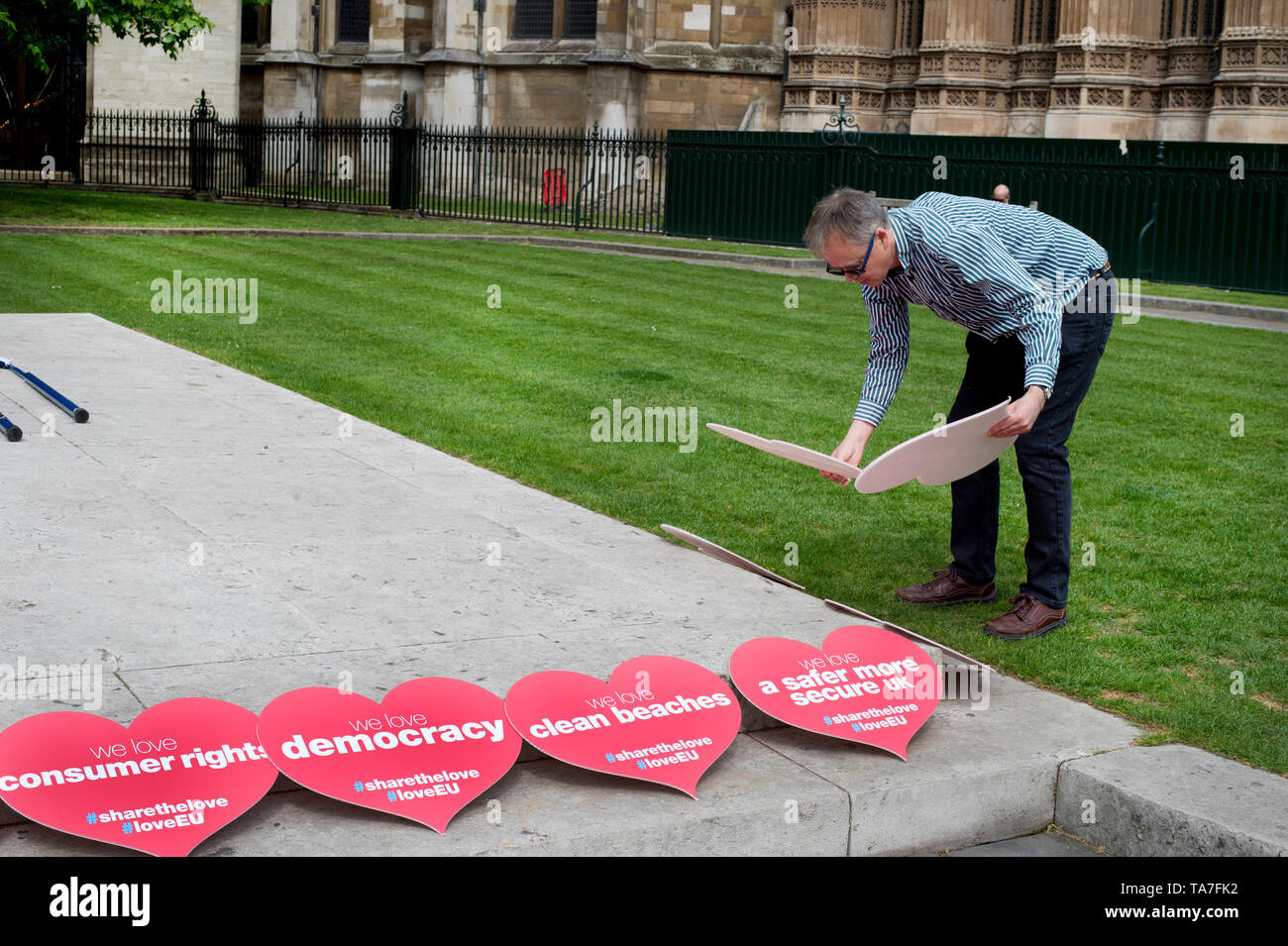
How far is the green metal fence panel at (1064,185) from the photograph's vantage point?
21.1 m

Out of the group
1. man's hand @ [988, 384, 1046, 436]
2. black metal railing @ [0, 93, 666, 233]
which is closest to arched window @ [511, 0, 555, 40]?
black metal railing @ [0, 93, 666, 233]

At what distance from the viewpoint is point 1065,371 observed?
5.32m

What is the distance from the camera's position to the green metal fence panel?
21.1m

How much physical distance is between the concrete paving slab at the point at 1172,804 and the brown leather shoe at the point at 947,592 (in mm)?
1588

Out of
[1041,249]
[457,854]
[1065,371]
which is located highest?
[1041,249]

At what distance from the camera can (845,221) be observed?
4.80 metres

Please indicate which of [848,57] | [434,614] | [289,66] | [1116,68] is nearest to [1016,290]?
[434,614]

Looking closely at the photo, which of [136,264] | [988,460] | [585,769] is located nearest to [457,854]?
[585,769]

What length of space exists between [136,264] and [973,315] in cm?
1456

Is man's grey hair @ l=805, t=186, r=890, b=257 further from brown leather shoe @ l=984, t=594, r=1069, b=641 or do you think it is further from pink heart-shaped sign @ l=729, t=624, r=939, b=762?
brown leather shoe @ l=984, t=594, r=1069, b=641

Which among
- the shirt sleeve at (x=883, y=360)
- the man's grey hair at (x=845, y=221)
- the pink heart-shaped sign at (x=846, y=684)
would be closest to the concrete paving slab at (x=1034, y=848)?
the pink heart-shaped sign at (x=846, y=684)

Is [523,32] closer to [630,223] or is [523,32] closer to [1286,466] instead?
[630,223]

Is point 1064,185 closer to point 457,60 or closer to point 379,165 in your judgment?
point 379,165

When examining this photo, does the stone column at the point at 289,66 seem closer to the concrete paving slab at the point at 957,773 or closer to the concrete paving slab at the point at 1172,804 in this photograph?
the concrete paving slab at the point at 957,773
